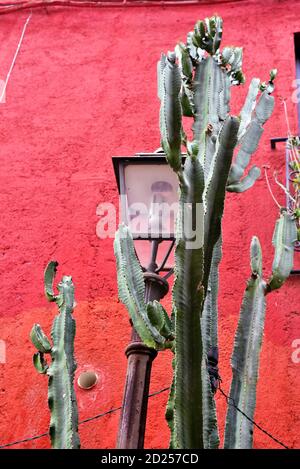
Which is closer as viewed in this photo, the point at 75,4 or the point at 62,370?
the point at 62,370

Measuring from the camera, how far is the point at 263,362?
19.0 feet

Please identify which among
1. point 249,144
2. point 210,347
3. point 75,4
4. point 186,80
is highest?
point 75,4

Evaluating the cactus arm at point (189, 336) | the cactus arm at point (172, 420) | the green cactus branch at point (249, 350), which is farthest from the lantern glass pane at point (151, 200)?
the cactus arm at point (172, 420)

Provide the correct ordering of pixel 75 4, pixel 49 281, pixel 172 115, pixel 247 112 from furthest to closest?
1. pixel 75 4
2. pixel 247 112
3. pixel 49 281
4. pixel 172 115

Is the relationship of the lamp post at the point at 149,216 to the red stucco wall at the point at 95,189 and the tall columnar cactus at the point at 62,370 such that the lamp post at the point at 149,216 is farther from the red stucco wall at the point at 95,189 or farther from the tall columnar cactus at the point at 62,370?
the red stucco wall at the point at 95,189

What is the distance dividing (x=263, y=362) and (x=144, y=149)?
2.20 m

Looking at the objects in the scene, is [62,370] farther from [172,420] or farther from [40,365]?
[172,420]

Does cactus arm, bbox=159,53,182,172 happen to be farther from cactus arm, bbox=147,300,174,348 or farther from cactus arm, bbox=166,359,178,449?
cactus arm, bbox=166,359,178,449

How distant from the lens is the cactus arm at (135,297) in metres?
3.48

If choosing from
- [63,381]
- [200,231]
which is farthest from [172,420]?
[200,231]

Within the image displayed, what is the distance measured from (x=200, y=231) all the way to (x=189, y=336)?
439 mm

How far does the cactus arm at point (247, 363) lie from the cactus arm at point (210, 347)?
3.2 inches

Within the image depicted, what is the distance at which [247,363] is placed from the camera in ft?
11.8

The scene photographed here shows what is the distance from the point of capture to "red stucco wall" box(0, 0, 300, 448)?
577 cm
